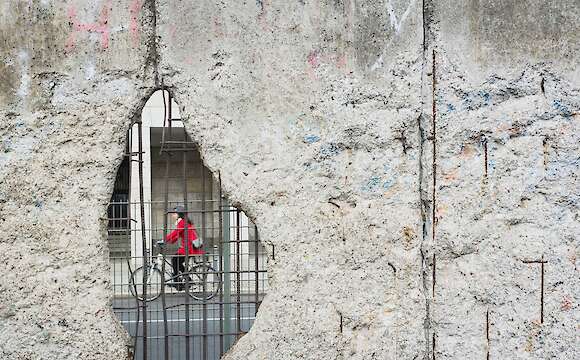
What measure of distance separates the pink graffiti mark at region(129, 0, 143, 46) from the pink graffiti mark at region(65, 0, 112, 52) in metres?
0.09

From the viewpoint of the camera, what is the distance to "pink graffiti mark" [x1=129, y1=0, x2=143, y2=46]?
2.85m

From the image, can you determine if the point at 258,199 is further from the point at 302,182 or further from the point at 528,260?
the point at 528,260

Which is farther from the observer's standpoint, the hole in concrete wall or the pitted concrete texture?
the hole in concrete wall

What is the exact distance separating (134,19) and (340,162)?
1.01 metres

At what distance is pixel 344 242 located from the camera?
9.70ft

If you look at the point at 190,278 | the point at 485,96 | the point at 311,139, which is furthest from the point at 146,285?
the point at 485,96

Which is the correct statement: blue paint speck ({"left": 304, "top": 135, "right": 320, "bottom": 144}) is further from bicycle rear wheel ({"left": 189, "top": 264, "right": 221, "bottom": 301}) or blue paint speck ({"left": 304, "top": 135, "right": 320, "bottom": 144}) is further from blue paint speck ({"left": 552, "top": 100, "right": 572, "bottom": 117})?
blue paint speck ({"left": 552, "top": 100, "right": 572, "bottom": 117})

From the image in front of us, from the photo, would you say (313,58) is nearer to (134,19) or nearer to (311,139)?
(311,139)

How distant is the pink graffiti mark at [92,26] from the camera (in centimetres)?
281

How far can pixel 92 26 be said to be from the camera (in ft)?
9.25

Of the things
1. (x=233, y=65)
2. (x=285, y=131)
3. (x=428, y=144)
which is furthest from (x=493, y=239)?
(x=233, y=65)

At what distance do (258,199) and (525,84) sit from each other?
3.96 feet

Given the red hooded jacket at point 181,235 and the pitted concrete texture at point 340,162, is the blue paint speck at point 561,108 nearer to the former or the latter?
the pitted concrete texture at point 340,162

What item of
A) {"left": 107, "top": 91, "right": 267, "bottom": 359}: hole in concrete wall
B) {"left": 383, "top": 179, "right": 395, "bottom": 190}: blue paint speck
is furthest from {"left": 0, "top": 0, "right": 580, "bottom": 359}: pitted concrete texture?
{"left": 107, "top": 91, "right": 267, "bottom": 359}: hole in concrete wall
